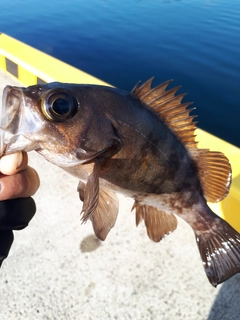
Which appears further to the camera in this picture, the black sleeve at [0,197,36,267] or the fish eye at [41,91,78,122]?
the black sleeve at [0,197,36,267]

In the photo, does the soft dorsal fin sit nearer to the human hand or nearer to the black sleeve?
the human hand

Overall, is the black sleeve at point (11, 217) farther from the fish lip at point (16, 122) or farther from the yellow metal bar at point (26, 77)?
the yellow metal bar at point (26, 77)

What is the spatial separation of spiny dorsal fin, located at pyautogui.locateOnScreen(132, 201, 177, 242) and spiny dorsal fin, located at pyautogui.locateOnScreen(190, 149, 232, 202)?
9.9 inches

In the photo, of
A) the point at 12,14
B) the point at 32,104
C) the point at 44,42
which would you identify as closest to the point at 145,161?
the point at 32,104

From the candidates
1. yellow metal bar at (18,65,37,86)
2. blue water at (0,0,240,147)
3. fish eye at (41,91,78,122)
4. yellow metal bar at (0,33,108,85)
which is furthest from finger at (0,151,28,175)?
blue water at (0,0,240,147)

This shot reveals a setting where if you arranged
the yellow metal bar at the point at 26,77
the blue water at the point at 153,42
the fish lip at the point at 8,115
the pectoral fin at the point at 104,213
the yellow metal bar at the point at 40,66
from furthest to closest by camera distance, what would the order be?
the blue water at the point at 153,42
the yellow metal bar at the point at 26,77
the yellow metal bar at the point at 40,66
the pectoral fin at the point at 104,213
the fish lip at the point at 8,115

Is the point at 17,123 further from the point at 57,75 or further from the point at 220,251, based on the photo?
the point at 57,75

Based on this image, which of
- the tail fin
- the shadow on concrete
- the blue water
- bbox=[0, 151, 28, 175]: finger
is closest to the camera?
bbox=[0, 151, 28, 175]: finger

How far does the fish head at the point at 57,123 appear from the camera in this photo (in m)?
1.26

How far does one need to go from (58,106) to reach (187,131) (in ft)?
2.03

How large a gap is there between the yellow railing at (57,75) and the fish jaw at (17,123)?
1.77 meters

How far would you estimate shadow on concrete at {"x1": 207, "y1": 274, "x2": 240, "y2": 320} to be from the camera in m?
2.24

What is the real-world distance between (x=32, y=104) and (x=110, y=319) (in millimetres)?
1625

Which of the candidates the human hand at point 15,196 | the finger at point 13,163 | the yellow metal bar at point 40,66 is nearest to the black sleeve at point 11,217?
the human hand at point 15,196
